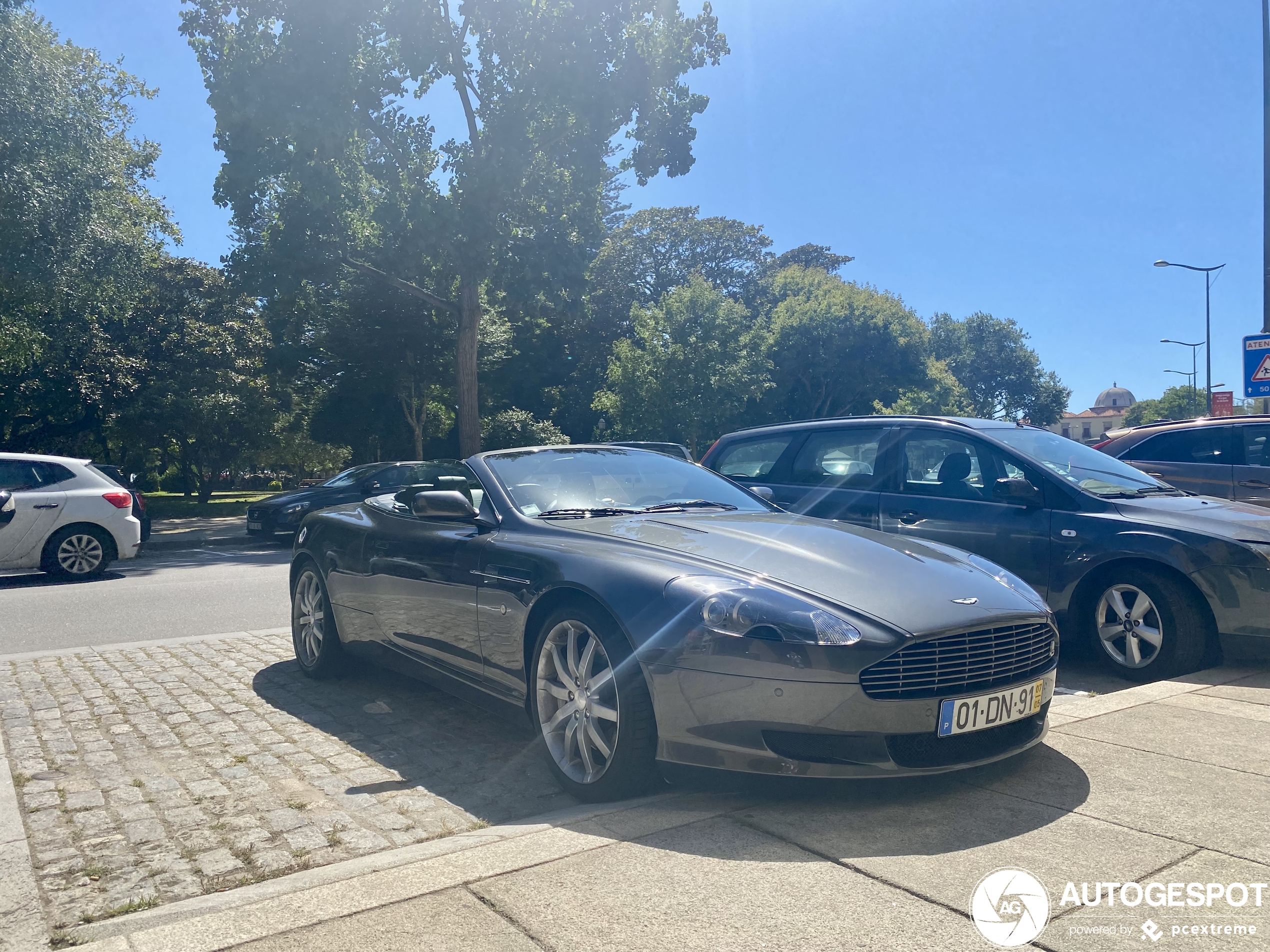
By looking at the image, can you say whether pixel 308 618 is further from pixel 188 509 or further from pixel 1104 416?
pixel 1104 416

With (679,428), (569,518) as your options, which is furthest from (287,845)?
(679,428)

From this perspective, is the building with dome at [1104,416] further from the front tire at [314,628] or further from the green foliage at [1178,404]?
the front tire at [314,628]

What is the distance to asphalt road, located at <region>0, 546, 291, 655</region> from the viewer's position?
26.8ft

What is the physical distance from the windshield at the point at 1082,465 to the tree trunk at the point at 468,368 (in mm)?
17823

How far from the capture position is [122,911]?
2988mm

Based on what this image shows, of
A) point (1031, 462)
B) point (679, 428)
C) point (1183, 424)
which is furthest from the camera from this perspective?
point (679, 428)

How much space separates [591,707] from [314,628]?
10.6ft

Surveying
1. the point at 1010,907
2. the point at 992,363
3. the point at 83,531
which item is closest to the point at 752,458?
the point at 1010,907

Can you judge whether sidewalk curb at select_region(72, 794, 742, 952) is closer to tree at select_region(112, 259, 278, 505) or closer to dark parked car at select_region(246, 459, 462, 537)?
dark parked car at select_region(246, 459, 462, 537)

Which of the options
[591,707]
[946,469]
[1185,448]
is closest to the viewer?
[591,707]

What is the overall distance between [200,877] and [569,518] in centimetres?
218

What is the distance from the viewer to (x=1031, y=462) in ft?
21.9

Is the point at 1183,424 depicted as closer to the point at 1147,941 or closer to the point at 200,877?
the point at 1147,941

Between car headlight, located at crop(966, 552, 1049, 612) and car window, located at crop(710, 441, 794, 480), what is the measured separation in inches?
139
